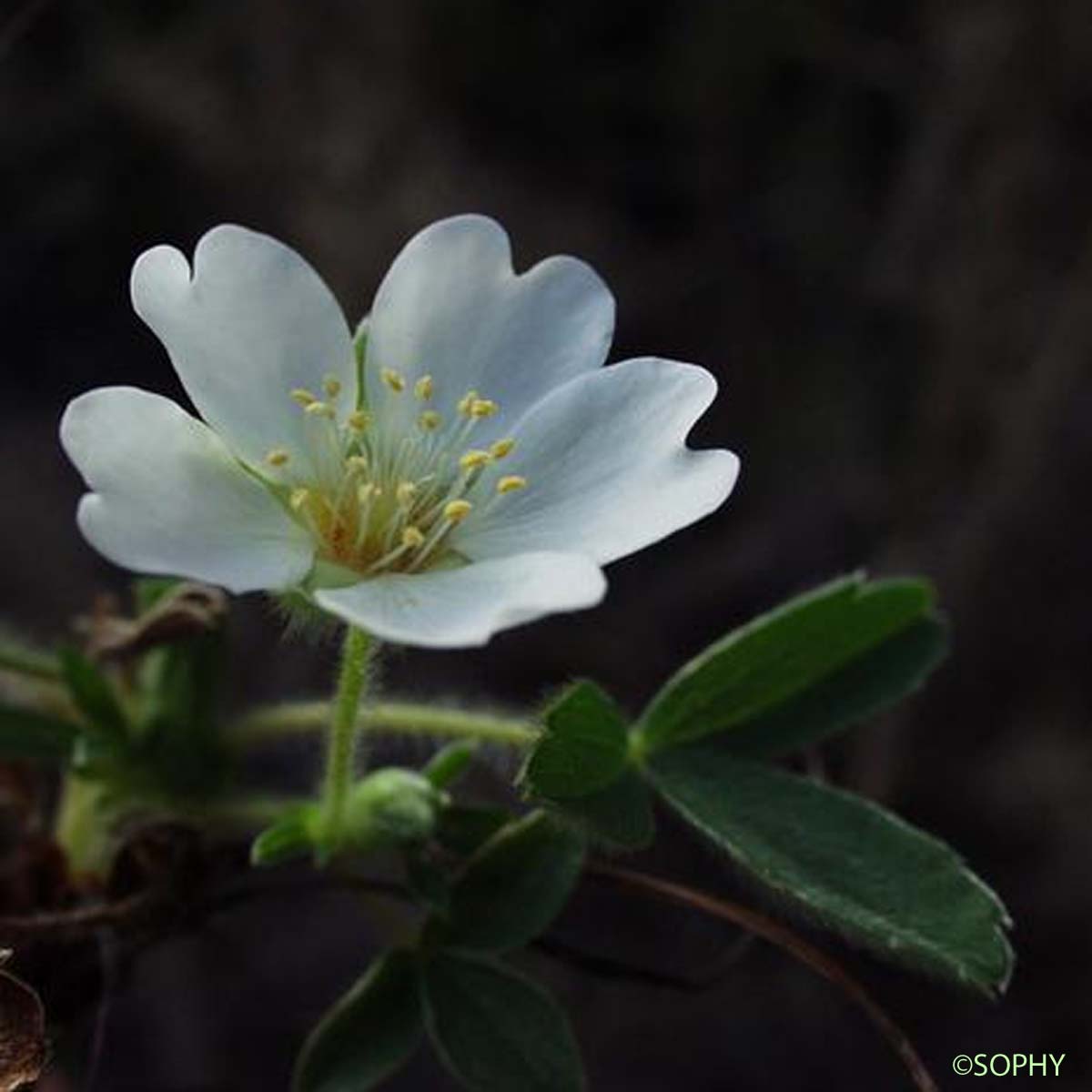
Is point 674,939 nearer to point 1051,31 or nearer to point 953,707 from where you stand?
point 953,707

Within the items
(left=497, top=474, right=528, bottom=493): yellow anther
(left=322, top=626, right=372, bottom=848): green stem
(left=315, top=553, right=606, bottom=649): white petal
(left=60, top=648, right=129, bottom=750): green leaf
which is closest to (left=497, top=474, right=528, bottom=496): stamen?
(left=497, top=474, right=528, bottom=493): yellow anther

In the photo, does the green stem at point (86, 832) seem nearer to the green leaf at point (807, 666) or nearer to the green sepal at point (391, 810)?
the green sepal at point (391, 810)

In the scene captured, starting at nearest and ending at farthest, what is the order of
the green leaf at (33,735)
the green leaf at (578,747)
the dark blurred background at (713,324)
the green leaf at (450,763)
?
the green leaf at (578,747) → the green leaf at (450,763) → the green leaf at (33,735) → the dark blurred background at (713,324)

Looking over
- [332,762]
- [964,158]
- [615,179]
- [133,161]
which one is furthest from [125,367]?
[332,762]

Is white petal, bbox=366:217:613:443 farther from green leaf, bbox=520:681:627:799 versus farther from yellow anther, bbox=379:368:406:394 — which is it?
green leaf, bbox=520:681:627:799

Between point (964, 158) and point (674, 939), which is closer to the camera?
point (964, 158)

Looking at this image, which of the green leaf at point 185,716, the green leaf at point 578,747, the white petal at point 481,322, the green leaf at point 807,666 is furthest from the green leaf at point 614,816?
the green leaf at point 185,716

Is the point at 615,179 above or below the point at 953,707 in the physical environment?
above
